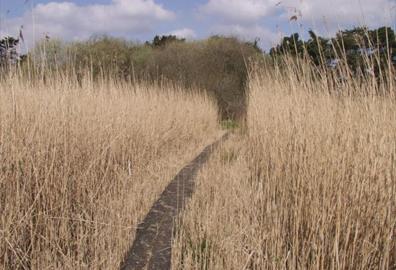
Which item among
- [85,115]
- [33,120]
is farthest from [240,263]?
[85,115]

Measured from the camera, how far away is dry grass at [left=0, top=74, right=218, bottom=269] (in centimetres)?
274

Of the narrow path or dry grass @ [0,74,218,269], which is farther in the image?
the narrow path

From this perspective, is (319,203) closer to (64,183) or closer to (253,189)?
(253,189)

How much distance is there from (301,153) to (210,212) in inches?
38.4

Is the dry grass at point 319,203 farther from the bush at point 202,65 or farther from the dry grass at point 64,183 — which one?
the bush at point 202,65

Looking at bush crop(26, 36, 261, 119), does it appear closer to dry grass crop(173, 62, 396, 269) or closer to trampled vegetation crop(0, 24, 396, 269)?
trampled vegetation crop(0, 24, 396, 269)

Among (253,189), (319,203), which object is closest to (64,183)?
(253,189)

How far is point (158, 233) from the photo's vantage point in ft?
10.9

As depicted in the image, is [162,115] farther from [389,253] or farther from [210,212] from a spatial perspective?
[389,253]

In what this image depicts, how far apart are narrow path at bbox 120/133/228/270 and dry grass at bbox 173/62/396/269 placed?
0.15 metres

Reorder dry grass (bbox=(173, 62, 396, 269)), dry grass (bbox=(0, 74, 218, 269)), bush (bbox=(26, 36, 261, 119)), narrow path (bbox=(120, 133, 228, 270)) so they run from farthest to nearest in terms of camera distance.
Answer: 1. bush (bbox=(26, 36, 261, 119))
2. narrow path (bbox=(120, 133, 228, 270))
3. dry grass (bbox=(0, 74, 218, 269))
4. dry grass (bbox=(173, 62, 396, 269))

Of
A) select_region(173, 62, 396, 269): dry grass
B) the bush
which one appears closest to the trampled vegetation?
select_region(173, 62, 396, 269): dry grass

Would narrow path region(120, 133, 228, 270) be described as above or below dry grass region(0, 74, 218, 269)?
below

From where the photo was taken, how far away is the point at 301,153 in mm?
3020
